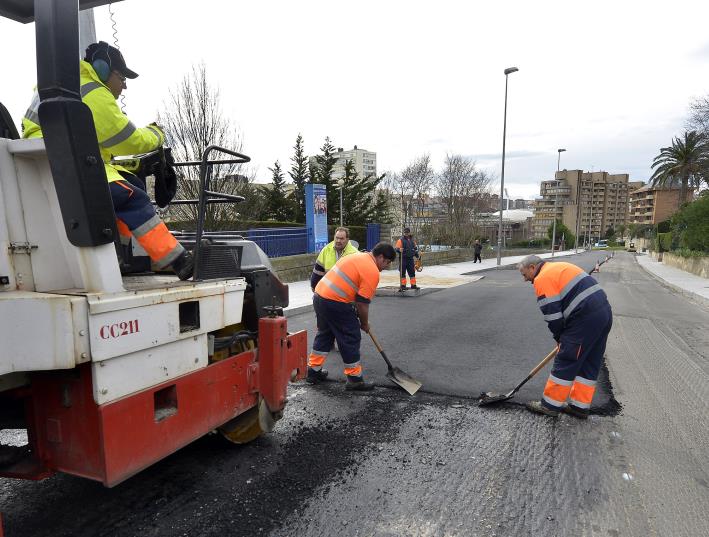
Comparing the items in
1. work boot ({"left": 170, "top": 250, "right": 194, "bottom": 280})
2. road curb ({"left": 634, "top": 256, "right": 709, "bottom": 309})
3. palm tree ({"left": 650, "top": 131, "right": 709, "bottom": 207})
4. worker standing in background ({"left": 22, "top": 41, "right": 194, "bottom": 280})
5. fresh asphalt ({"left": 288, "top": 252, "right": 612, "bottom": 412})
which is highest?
palm tree ({"left": 650, "top": 131, "right": 709, "bottom": 207})

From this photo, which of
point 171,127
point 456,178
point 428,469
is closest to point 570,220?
point 456,178

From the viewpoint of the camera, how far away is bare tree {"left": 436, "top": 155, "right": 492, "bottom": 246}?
3106 centimetres

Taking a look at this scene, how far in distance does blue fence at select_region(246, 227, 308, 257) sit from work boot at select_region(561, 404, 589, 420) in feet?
30.1

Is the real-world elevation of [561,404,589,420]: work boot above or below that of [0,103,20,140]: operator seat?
below

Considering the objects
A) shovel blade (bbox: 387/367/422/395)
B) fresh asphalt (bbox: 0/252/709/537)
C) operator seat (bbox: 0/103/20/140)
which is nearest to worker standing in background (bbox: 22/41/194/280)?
operator seat (bbox: 0/103/20/140)

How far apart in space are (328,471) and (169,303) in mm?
1554

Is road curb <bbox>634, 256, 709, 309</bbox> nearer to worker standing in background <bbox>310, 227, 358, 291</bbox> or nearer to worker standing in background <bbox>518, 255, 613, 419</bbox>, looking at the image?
worker standing in background <bbox>518, 255, 613, 419</bbox>

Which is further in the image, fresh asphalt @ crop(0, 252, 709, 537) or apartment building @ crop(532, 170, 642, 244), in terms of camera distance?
apartment building @ crop(532, 170, 642, 244)

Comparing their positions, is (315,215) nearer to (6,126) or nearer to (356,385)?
(356,385)

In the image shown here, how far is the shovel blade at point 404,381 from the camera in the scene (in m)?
4.43

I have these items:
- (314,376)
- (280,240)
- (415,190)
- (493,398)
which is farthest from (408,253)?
(415,190)

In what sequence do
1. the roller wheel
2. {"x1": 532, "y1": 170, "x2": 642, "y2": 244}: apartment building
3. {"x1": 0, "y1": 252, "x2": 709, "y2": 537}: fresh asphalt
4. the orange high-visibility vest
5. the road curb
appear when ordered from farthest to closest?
{"x1": 532, "y1": 170, "x2": 642, "y2": 244}: apartment building → the road curb → the orange high-visibility vest → the roller wheel → {"x1": 0, "y1": 252, "x2": 709, "y2": 537}: fresh asphalt

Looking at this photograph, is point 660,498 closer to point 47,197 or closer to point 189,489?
point 189,489

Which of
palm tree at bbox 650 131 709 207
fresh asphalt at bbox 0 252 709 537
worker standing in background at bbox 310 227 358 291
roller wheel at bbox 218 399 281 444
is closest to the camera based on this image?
fresh asphalt at bbox 0 252 709 537
